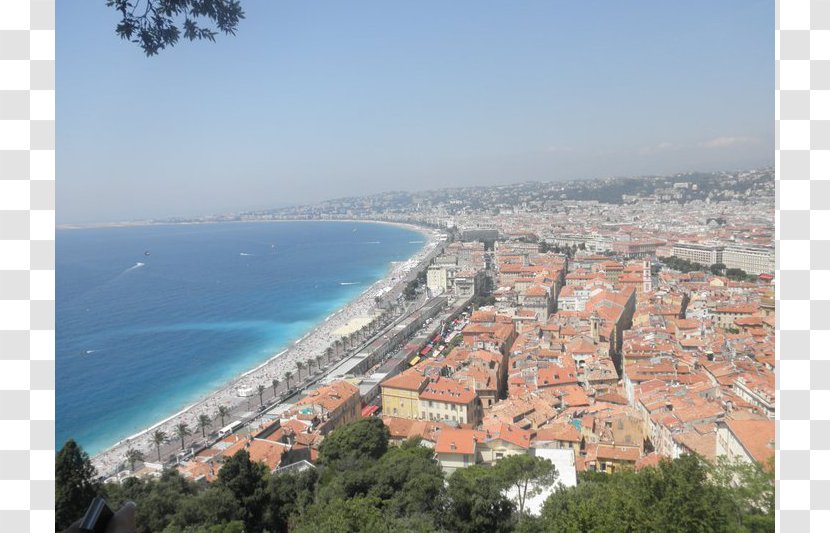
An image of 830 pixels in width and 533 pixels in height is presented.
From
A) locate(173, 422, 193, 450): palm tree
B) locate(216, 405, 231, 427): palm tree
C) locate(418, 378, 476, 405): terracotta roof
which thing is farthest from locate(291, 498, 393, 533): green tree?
locate(216, 405, 231, 427): palm tree

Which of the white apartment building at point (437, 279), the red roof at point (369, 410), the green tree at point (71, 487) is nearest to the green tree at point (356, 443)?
the green tree at point (71, 487)

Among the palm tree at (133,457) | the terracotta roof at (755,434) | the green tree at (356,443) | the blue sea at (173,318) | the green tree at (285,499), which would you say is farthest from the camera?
the blue sea at (173,318)

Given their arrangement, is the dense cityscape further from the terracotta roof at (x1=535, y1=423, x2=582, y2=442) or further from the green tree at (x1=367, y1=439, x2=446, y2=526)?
the green tree at (x1=367, y1=439, x2=446, y2=526)

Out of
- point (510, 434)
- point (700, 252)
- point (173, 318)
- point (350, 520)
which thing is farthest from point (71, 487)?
point (700, 252)

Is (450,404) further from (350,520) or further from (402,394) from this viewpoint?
(350,520)

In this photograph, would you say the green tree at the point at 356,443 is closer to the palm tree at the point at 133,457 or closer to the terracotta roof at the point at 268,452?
the terracotta roof at the point at 268,452

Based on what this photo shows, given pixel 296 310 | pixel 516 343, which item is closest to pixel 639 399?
pixel 516 343
